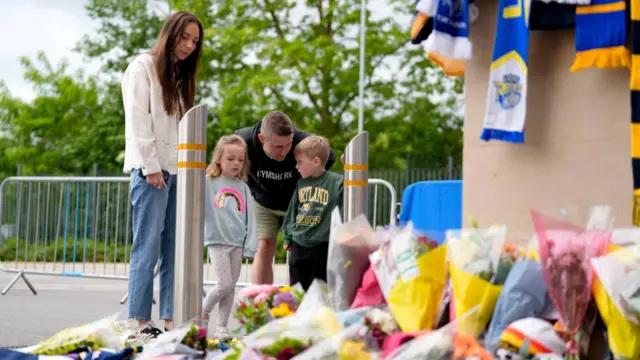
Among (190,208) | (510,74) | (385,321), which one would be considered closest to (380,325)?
(385,321)

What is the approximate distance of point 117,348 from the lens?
12.1 feet

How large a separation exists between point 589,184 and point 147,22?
25.1 m

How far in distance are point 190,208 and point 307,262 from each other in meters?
1.48

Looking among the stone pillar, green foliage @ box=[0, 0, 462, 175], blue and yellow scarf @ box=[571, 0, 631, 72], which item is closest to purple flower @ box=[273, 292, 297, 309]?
the stone pillar

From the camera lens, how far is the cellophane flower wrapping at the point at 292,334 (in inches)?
118

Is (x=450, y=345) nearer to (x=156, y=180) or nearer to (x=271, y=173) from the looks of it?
(x=156, y=180)

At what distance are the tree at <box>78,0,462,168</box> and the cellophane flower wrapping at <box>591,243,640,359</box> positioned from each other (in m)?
20.5

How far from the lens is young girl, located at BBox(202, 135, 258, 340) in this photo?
20.7 ft

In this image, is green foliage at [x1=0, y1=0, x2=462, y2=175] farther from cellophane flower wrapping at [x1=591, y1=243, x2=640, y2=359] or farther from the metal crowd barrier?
cellophane flower wrapping at [x1=591, y1=243, x2=640, y2=359]

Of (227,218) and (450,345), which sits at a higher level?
(227,218)

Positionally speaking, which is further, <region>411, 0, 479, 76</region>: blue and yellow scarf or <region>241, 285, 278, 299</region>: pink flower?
A: <region>411, 0, 479, 76</region>: blue and yellow scarf

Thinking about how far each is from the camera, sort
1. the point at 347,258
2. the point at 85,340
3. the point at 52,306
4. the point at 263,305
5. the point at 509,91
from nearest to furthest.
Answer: the point at 347,258 → the point at 263,305 → the point at 85,340 → the point at 509,91 → the point at 52,306

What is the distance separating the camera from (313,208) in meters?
6.18

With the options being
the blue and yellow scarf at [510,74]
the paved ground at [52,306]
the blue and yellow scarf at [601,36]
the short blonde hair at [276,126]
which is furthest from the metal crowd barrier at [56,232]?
the blue and yellow scarf at [601,36]
